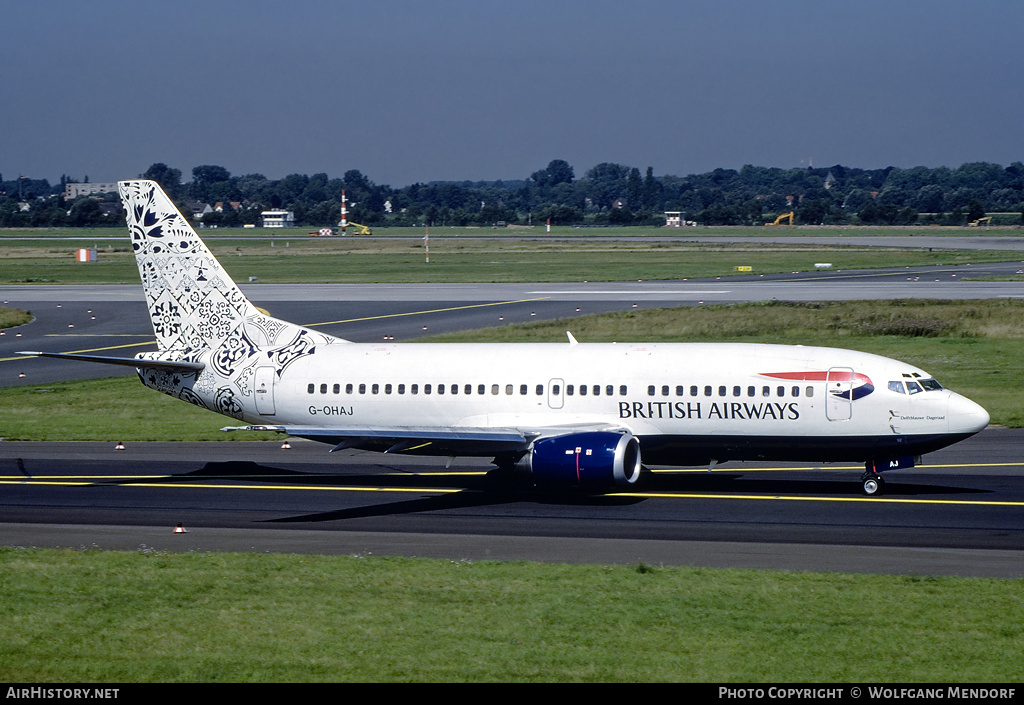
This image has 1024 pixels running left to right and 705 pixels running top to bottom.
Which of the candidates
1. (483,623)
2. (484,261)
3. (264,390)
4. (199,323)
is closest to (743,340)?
(264,390)

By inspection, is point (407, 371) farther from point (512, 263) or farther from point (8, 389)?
point (512, 263)

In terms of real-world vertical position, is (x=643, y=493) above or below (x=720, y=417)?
below

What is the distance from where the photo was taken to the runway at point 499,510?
84.6 ft

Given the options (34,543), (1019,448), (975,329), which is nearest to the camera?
(34,543)

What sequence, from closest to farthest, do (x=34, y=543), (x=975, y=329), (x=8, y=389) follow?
(x=34, y=543) < (x=8, y=389) < (x=975, y=329)

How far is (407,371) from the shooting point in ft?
111

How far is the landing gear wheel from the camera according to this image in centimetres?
3136

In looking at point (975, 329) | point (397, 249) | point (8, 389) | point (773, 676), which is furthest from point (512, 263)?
point (773, 676)

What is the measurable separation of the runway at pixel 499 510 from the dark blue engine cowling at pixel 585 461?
90 centimetres

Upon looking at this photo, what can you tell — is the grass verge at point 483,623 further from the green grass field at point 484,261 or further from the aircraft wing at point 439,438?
the green grass field at point 484,261

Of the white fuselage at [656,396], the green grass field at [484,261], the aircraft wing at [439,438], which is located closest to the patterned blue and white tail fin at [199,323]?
the white fuselage at [656,396]

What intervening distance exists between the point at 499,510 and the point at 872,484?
10165 mm

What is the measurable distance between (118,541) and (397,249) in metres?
154
